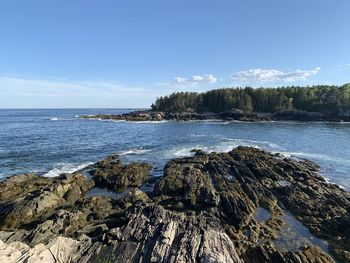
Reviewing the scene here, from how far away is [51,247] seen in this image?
1698 cm

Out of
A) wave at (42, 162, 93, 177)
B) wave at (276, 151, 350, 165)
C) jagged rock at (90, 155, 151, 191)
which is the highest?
jagged rock at (90, 155, 151, 191)

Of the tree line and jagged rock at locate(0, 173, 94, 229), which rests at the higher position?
the tree line

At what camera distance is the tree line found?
137000 mm

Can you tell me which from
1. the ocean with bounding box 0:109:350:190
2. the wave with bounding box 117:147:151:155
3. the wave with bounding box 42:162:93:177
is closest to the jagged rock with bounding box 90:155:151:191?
the ocean with bounding box 0:109:350:190

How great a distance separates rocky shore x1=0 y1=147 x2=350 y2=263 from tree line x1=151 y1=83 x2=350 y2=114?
107796 millimetres

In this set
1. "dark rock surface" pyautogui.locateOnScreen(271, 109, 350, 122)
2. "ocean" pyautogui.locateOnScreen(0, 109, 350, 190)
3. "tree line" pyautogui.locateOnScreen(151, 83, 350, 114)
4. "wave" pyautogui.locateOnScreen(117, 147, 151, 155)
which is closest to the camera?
"ocean" pyautogui.locateOnScreen(0, 109, 350, 190)

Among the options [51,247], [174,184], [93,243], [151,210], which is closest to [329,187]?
[174,184]

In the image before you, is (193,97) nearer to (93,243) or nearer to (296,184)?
(296,184)

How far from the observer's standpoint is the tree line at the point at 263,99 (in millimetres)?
137000

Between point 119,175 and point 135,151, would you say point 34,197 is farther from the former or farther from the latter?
point 135,151

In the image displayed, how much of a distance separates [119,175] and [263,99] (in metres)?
125

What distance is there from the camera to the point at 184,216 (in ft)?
72.1

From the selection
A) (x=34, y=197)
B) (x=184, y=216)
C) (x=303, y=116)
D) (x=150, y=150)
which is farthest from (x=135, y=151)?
(x=303, y=116)

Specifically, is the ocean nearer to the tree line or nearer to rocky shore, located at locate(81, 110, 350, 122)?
rocky shore, located at locate(81, 110, 350, 122)
